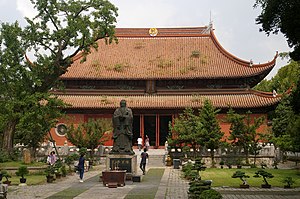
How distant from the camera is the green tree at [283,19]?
1171 cm

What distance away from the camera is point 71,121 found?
3794cm

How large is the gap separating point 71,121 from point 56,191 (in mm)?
→ 21649

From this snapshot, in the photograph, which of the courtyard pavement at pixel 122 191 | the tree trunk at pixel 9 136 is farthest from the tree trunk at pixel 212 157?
the tree trunk at pixel 9 136

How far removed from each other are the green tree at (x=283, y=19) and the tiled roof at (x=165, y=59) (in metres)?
24.5

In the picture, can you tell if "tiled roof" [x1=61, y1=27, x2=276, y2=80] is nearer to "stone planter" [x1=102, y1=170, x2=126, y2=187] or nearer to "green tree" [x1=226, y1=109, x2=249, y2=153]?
"green tree" [x1=226, y1=109, x2=249, y2=153]

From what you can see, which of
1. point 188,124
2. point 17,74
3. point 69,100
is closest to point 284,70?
point 188,124

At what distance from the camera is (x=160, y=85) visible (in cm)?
3944

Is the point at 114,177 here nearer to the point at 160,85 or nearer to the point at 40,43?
the point at 40,43

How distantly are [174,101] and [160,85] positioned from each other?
2.63 meters

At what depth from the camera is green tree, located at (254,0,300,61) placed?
11711 millimetres

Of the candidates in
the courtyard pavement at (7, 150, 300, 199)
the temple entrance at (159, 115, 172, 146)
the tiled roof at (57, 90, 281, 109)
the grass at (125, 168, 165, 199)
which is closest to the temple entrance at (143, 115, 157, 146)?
the temple entrance at (159, 115, 172, 146)

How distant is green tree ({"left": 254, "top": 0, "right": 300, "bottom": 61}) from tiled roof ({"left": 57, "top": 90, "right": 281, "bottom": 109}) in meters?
23.1

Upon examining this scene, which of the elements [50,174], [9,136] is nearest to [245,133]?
[50,174]

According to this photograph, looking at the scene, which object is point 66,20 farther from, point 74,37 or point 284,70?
point 284,70
